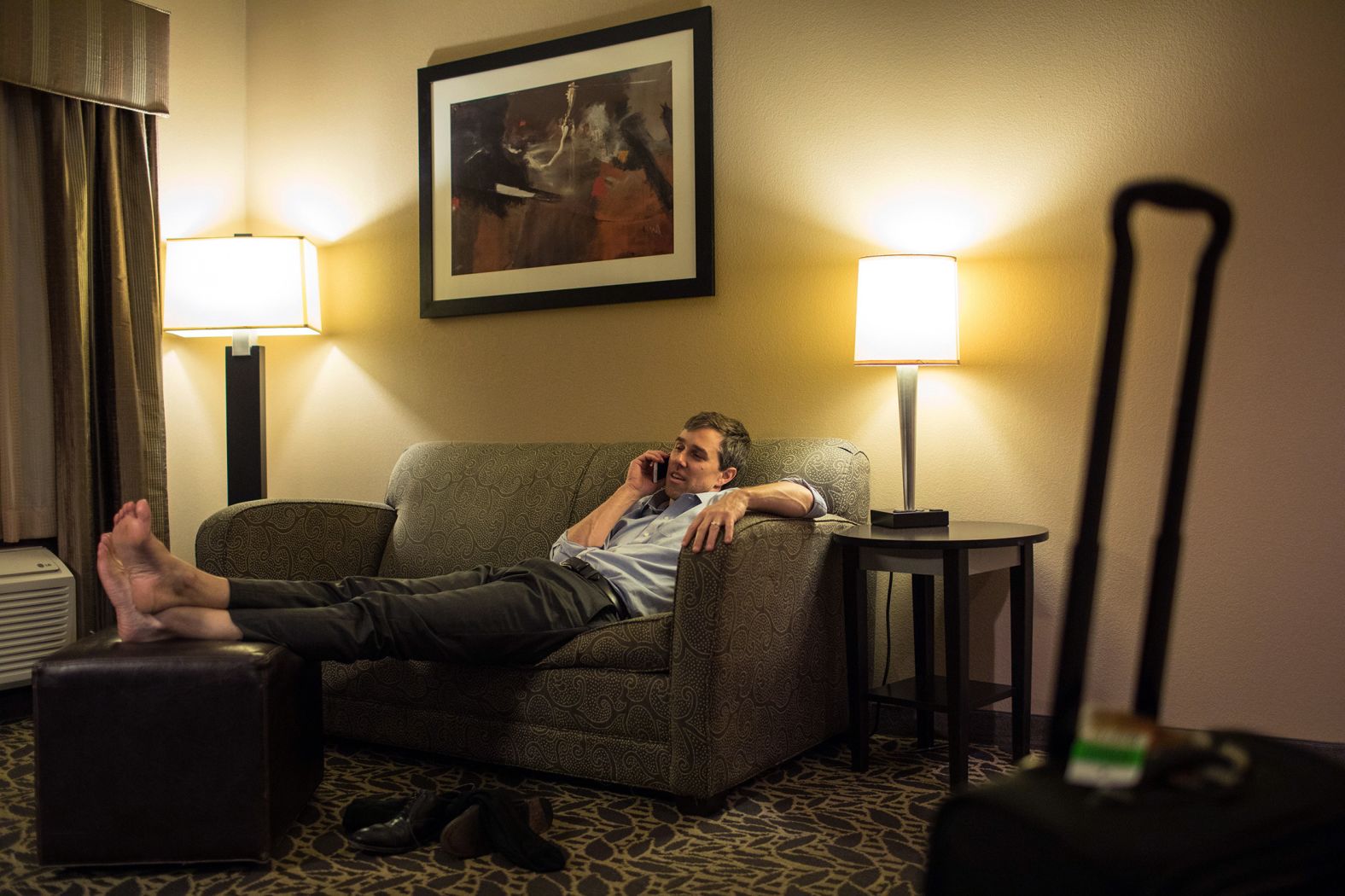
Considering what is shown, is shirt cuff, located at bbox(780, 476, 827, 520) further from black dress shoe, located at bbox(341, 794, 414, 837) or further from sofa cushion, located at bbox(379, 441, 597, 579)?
black dress shoe, located at bbox(341, 794, 414, 837)

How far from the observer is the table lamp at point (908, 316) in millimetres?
2699

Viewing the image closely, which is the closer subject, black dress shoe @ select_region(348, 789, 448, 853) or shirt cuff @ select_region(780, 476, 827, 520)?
black dress shoe @ select_region(348, 789, 448, 853)

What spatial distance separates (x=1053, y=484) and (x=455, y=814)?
1.67 metres

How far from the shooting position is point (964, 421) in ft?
9.78

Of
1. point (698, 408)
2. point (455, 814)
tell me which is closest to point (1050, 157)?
point (698, 408)

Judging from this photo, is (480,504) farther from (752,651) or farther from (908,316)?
(908,316)

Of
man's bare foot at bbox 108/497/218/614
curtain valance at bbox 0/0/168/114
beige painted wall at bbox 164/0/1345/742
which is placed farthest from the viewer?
curtain valance at bbox 0/0/168/114

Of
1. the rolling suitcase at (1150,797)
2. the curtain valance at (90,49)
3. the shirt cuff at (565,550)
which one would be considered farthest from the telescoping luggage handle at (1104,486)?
the curtain valance at (90,49)

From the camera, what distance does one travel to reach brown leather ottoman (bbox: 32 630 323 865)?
2.01 meters

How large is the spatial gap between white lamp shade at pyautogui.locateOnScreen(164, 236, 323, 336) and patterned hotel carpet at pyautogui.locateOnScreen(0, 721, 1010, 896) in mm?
1432

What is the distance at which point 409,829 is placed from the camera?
2150mm

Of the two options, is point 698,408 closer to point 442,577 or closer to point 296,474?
point 442,577

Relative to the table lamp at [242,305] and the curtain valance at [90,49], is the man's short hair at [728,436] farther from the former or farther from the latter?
the curtain valance at [90,49]

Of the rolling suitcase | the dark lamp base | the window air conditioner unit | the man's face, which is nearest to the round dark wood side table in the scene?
the dark lamp base
